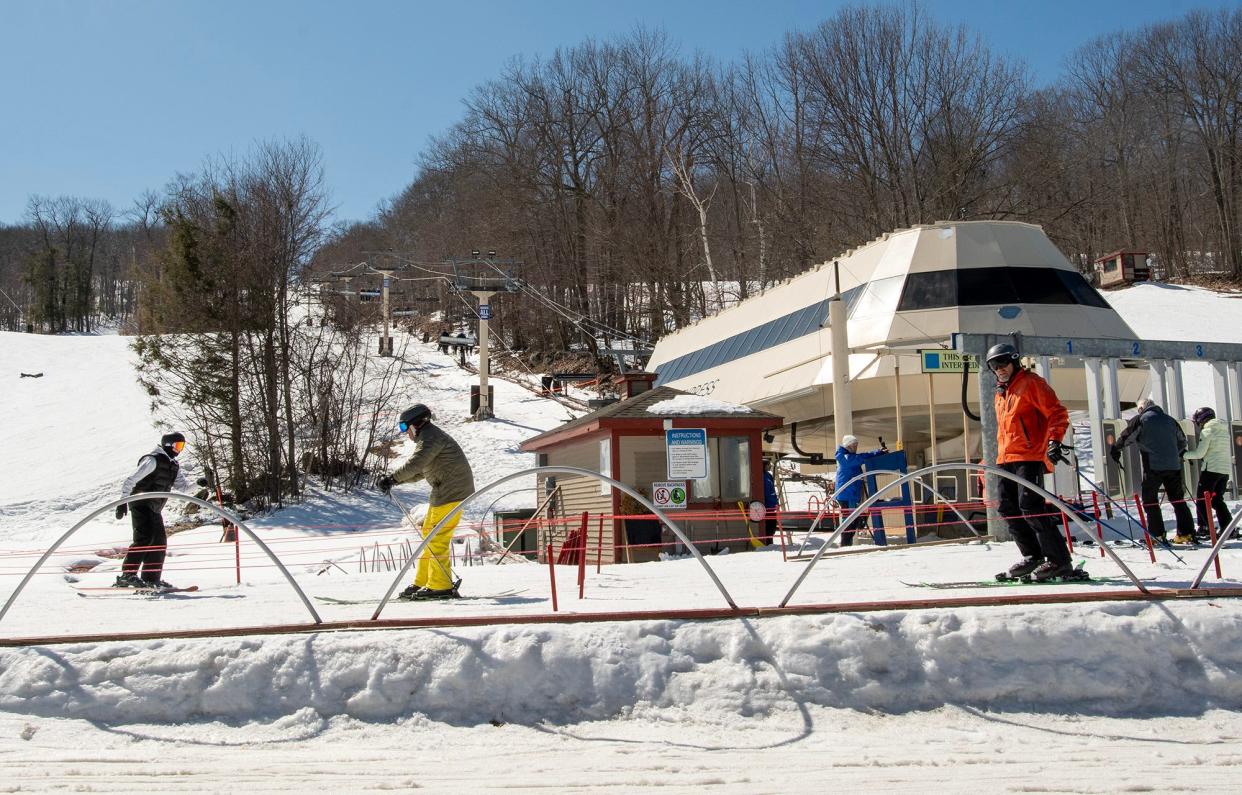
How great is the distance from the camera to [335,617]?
7.16 meters

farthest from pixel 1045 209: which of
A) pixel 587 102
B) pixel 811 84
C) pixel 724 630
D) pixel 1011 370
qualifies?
pixel 724 630

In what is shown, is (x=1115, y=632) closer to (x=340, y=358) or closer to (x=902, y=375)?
(x=902, y=375)

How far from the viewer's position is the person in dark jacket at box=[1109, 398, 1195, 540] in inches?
412

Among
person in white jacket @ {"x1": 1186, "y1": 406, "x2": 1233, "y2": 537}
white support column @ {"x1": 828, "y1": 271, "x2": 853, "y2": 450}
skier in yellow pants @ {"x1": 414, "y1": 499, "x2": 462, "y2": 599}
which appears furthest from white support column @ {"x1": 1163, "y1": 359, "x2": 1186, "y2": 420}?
skier in yellow pants @ {"x1": 414, "y1": 499, "x2": 462, "y2": 599}

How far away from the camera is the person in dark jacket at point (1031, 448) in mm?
7082

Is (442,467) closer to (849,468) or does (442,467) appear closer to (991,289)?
(849,468)

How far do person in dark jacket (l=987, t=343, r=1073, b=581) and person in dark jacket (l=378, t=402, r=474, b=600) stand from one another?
4.15 metres

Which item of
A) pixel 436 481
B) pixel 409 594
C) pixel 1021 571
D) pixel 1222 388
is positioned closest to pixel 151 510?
pixel 409 594

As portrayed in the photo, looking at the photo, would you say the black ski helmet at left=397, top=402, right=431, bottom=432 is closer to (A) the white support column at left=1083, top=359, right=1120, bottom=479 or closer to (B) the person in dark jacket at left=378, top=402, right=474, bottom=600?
(B) the person in dark jacket at left=378, top=402, right=474, bottom=600

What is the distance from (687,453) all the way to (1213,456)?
6.93m

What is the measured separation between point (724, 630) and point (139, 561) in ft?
24.9

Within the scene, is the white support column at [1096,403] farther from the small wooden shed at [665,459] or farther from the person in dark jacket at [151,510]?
the person in dark jacket at [151,510]

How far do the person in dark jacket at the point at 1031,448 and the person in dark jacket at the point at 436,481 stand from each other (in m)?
4.15

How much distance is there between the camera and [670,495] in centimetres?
1531
